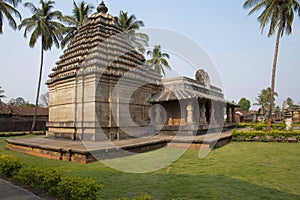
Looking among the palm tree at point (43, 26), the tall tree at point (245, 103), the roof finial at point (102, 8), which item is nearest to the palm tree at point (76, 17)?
the palm tree at point (43, 26)

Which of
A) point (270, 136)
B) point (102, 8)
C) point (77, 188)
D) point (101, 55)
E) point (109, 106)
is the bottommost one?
point (77, 188)

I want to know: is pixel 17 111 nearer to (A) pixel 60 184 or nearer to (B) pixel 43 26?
(B) pixel 43 26

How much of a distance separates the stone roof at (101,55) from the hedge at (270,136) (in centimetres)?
726

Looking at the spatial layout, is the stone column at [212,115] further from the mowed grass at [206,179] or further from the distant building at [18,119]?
the distant building at [18,119]

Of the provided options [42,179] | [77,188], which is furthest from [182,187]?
[42,179]

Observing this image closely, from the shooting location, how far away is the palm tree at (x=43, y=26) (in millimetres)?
26344

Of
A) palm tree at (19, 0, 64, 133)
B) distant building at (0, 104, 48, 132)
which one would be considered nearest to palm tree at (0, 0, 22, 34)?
palm tree at (19, 0, 64, 133)

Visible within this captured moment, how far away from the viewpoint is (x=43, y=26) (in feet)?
85.8

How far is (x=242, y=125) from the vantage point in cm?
2894

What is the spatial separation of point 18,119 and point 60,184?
1294 inches

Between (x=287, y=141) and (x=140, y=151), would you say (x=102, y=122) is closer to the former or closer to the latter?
(x=140, y=151)

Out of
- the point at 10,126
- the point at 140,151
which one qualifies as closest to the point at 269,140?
the point at 140,151

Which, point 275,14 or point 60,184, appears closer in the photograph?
point 60,184

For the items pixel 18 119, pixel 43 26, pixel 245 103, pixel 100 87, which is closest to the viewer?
pixel 100 87
